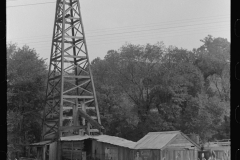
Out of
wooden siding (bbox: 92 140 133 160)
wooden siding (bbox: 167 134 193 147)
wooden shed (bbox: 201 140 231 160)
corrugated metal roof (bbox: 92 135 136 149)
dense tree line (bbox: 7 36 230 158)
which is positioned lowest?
wooden shed (bbox: 201 140 231 160)

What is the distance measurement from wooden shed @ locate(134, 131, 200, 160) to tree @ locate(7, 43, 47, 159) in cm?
1760

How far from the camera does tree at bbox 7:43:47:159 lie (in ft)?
121

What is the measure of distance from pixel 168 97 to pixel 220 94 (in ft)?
24.3

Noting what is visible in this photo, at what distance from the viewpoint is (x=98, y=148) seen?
2634 centimetres


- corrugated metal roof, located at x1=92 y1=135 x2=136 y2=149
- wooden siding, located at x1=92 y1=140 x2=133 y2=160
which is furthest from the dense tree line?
corrugated metal roof, located at x1=92 y1=135 x2=136 y2=149

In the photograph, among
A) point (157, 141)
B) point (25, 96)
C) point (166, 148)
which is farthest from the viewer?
point (25, 96)

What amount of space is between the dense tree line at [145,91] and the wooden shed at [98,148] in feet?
27.6

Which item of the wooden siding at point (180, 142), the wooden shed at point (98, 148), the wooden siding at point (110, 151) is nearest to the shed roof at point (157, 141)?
the wooden siding at point (180, 142)

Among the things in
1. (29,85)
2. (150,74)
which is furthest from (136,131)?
(29,85)

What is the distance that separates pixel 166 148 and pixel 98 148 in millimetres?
6376

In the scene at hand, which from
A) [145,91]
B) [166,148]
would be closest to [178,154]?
[166,148]

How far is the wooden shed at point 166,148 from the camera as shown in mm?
22453

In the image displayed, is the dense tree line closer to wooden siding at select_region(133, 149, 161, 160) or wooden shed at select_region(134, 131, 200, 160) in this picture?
wooden shed at select_region(134, 131, 200, 160)

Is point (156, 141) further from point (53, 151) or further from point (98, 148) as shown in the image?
point (53, 151)
